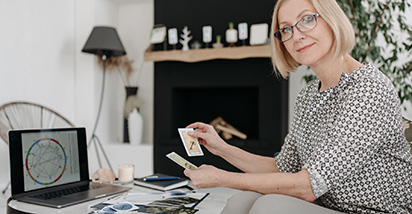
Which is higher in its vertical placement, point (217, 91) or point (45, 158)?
point (217, 91)

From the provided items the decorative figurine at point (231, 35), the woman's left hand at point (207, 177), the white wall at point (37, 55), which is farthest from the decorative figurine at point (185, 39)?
the woman's left hand at point (207, 177)

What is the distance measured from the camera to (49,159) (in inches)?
59.5

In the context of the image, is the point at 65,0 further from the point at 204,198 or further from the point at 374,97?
the point at 374,97

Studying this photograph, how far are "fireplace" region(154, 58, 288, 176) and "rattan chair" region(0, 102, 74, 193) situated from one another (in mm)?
953

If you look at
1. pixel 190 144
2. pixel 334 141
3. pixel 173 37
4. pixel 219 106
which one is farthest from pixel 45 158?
pixel 219 106

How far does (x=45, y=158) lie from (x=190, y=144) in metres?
0.62

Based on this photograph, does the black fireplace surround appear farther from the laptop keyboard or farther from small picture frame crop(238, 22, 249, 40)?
the laptop keyboard

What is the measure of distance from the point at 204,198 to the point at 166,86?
2289 millimetres

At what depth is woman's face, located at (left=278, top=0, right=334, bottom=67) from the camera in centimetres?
121

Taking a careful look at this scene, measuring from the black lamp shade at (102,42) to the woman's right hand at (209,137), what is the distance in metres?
2.13

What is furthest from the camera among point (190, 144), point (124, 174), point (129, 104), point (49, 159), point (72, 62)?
point (129, 104)

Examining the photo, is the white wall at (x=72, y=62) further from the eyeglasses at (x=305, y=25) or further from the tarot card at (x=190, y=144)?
the eyeglasses at (x=305, y=25)

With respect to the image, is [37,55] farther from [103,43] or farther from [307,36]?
[307,36]

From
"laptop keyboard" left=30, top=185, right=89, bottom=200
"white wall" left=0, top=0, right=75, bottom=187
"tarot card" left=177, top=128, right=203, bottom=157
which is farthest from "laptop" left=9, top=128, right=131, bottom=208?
"white wall" left=0, top=0, right=75, bottom=187
